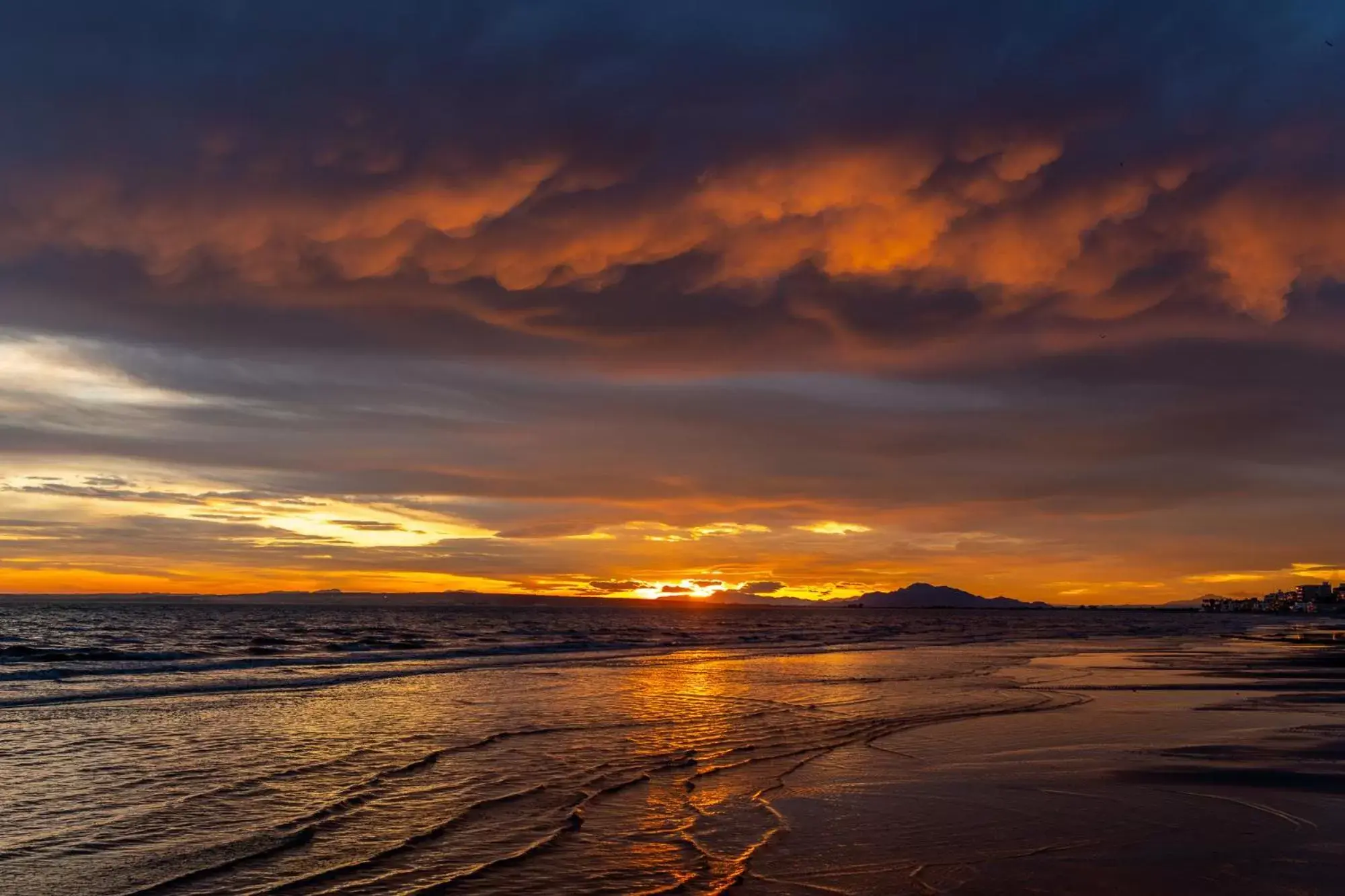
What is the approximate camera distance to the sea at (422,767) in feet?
31.7

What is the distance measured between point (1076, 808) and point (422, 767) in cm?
956

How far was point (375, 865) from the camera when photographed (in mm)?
9672

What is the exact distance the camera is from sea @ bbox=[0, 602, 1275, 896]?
966cm

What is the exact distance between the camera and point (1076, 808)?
39.9 ft

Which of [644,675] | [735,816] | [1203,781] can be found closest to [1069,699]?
[1203,781]

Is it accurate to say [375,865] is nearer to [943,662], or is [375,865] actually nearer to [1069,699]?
[1069,699]

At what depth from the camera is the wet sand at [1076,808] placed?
9164mm

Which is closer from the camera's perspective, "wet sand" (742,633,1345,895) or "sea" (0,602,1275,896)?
"wet sand" (742,633,1345,895)

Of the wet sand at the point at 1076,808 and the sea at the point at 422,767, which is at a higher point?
the wet sand at the point at 1076,808

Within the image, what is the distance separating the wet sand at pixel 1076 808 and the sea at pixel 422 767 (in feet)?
2.79

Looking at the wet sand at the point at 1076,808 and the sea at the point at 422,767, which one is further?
the sea at the point at 422,767

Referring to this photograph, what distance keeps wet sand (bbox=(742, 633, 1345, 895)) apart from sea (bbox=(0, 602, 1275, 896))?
852 mm

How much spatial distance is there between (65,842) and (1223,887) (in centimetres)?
1175

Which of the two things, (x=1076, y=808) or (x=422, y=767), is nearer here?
(x=1076, y=808)
